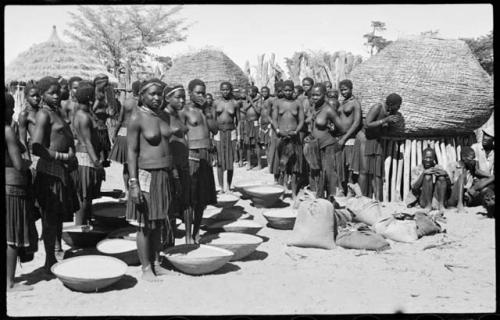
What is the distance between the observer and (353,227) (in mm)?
6453

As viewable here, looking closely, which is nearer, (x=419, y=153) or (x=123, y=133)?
(x=123, y=133)

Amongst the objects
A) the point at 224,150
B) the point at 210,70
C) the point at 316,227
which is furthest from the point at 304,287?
the point at 210,70

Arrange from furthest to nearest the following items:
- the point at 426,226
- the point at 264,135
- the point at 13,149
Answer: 1. the point at 264,135
2. the point at 426,226
3. the point at 13,149

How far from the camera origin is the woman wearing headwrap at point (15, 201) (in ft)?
12.8

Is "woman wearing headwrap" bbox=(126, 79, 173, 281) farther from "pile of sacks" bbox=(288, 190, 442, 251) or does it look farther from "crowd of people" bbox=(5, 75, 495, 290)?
"pile of sacks" bbox=(288, 190, 442, 251)

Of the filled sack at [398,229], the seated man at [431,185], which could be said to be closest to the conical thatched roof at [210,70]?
the seated man at [431,185]

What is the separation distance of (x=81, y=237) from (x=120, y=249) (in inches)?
25.6

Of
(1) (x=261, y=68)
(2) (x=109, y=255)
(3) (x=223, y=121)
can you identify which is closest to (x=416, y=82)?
(3) (x=223, y=121)

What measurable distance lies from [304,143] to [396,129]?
1429 mm

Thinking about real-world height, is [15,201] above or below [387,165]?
above

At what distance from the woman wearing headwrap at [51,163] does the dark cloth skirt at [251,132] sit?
7605mm

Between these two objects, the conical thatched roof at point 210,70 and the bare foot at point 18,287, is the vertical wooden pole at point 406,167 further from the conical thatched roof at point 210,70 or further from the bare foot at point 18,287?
the conical thatched roof at point 210,70

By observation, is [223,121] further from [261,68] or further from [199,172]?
[261,68]

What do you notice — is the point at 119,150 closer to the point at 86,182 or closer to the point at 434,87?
the point at 86,182
